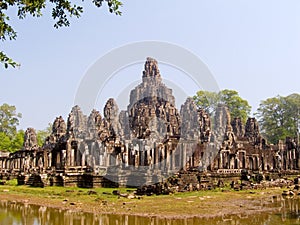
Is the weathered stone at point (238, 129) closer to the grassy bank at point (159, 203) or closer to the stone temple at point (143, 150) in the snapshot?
the stone temple at point (143, 150)

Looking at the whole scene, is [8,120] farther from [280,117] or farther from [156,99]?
[280,117]

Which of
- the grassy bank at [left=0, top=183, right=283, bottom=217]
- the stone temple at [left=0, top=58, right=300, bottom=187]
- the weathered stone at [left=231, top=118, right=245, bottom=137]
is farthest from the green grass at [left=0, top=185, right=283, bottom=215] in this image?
the weathered stone at [left=231, top=118, right=245, bottom=137]

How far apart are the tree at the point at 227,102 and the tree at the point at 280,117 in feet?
11.0

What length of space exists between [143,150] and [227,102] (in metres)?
41.8

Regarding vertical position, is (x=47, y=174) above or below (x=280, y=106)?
below

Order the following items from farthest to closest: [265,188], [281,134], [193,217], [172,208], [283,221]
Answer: [281,134] → [265,188] → [172,208] → [193,217] → [283,221]

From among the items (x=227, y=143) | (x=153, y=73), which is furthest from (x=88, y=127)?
(x=227, y=143)

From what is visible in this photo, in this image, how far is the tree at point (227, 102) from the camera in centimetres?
6475

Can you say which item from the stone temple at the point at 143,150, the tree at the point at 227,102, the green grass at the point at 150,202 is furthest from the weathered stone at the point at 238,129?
the green grass at the point at 150,202

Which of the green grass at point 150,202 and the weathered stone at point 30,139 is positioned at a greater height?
the weathered stone at point 30,139

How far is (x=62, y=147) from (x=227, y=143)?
1607 centimetres

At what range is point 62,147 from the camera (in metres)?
31.6

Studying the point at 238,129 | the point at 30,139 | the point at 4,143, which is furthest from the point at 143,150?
the point at 4,143

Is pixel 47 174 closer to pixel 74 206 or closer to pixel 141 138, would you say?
pixel 141 138
